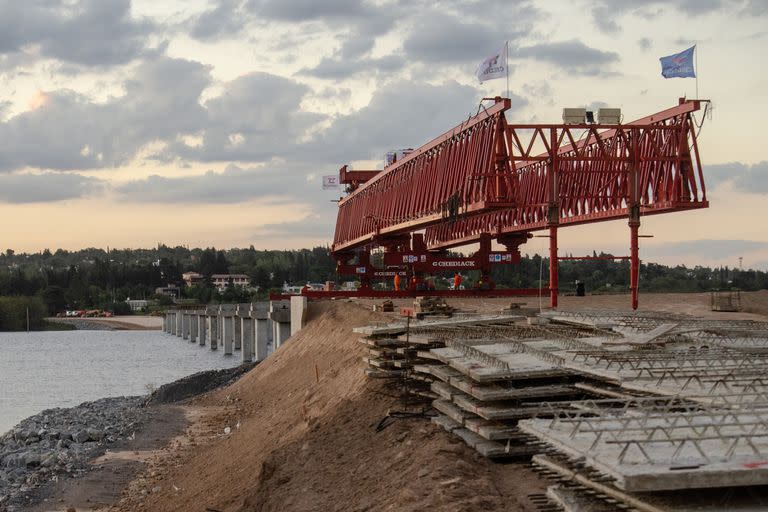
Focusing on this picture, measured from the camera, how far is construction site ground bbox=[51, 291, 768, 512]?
1358 centimetres

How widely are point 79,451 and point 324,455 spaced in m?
12.8

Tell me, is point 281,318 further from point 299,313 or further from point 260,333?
point 260,333

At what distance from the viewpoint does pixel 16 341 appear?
165 meters

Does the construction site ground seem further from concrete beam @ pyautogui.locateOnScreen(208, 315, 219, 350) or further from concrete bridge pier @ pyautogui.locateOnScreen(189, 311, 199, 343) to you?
concrete bridge pier @ pyautogui.locateOnScreen(189, 311, 199, 343)

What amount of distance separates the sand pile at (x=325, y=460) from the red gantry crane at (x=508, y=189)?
7592mm

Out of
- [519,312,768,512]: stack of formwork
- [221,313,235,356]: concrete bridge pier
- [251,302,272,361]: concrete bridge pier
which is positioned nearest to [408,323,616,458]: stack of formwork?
[519,312,768,512]: stack of formwork

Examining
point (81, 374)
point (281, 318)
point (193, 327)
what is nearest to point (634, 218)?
point (281, 318)

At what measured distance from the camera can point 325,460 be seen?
18.1 m

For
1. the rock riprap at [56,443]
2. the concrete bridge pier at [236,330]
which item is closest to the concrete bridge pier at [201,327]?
the concrete bridge pier at [236,330]

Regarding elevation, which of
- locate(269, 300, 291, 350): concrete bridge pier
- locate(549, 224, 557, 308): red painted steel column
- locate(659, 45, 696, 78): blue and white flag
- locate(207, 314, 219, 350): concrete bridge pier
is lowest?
locate(207, 314, 219, 350): concrete bridge pier

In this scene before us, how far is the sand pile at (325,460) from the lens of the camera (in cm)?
1351

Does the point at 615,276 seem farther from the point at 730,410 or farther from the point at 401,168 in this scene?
the point at 730,410

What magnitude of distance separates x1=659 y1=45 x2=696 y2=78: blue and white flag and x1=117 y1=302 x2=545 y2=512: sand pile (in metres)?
11.9

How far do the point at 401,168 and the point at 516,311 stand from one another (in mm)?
28968
